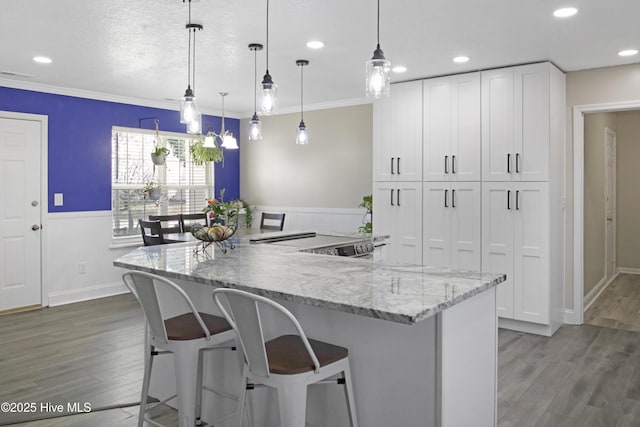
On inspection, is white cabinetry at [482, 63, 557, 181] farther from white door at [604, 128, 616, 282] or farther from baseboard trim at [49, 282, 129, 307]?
baseboard trim at [49, 282, 129, 307]

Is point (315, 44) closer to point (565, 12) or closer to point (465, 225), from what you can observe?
point (565, 12)

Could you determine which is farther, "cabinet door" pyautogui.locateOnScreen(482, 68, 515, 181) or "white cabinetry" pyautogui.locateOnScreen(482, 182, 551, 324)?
"cabinet door" pyautogui.locateOnScreen(482, 68, 515, 181)

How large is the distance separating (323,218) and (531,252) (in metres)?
2.94

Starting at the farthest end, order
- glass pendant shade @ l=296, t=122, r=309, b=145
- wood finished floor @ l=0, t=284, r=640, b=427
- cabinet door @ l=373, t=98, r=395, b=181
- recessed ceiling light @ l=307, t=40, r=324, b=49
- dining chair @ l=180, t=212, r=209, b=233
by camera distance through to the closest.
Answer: dining chair @ l=180, t=212, r=209, b=233 < cabinet door @ l=373, t=98, r=395, b=181 < glass pendant shade @ l=296, t=122, r=309, b=145 < recessed ceiling light @ l=307, t=40, r=324, b=49 < wood finished floor @ l=0, t=284, r=640, b=427

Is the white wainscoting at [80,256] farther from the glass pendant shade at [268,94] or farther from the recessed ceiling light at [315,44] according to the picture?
the glass pendant shade at [268,94]

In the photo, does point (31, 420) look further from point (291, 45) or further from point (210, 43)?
point (291, 45)

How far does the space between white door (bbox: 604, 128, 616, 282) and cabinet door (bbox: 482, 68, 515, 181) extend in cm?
252

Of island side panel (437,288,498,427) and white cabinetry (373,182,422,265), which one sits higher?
white cabinetry (373,182,422,265)

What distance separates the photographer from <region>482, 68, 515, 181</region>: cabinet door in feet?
15.1

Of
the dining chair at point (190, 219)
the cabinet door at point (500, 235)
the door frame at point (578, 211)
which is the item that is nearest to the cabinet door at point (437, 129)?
the cabinet door at point (500, 235)

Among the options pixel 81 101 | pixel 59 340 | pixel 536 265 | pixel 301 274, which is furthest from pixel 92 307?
pixel 536 265

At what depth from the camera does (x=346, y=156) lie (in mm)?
6512

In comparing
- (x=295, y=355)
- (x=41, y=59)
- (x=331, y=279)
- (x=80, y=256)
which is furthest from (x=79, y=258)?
(x=295, y=355)

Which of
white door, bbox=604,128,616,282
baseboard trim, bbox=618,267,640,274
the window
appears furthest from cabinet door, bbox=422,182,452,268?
baseboard trim, bbox=618,267,640,274
